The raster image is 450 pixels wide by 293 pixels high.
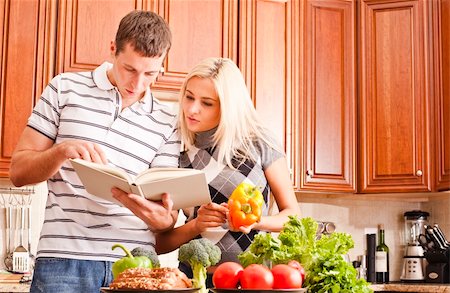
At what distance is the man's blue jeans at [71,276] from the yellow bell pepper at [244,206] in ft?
1.42

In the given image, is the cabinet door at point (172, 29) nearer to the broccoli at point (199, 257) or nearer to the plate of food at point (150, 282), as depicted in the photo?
the broccoli at point (199, 257)

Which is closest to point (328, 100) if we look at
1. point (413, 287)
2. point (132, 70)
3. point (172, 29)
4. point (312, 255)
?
point (172, 29)

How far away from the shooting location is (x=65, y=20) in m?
4.10

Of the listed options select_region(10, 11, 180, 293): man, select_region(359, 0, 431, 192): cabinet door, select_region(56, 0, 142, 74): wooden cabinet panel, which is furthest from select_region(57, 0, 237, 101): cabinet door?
select_region(10, 11, 180, 293): man

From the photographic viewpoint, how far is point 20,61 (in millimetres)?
4031

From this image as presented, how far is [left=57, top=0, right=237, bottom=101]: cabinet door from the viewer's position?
408 centimetres

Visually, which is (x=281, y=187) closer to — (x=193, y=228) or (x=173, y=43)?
(x=193, y=228)

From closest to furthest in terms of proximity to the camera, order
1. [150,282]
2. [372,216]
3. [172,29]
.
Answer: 1. [150,282]
2. [172,29]
3. [372,216]

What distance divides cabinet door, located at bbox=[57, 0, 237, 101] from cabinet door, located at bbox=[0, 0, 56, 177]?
99 millimetres

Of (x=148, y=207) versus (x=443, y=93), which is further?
(x=443, y=93)

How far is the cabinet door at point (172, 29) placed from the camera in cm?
408

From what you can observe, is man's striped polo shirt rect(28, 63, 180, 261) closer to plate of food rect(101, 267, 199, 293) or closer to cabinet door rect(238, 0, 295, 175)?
plate of food rect(101, 267, 199, 293)

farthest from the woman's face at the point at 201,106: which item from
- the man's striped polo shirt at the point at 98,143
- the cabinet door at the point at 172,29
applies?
the cabinet door at the point at 172,29

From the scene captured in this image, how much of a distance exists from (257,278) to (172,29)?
2.78 meters
